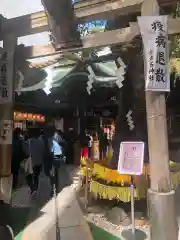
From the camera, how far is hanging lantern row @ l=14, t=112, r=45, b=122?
14422 millimetres

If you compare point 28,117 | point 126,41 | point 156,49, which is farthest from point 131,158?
point 28,117

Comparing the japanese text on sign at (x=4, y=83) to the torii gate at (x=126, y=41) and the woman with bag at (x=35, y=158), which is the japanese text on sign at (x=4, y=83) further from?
the woman with bag at (x=35, y=158)

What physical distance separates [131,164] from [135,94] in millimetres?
3386

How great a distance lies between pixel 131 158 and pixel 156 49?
2151 millimetres

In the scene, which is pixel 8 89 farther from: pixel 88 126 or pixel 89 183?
pixel 88 126

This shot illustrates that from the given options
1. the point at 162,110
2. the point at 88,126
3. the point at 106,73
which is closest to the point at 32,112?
the point at 88,126

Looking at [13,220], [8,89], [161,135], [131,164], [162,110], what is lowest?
[13,220]

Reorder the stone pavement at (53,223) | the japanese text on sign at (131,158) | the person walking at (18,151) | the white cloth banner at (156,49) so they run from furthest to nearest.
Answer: the person walking at (18,151) → the white cloth banner at (156,49) → the japanese text on sign at (131,158) → the stone pavement at (53,223)

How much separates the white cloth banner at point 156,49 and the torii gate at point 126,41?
0.19 metres

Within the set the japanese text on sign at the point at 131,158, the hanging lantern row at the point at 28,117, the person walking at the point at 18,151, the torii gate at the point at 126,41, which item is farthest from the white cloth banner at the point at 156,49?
the hanging lantern row at the point at 28,117

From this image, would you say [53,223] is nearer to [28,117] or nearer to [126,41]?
[126,41]

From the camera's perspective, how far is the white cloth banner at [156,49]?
5121 millimetres

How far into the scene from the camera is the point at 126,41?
561 cm

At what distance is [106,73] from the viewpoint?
895 cm
